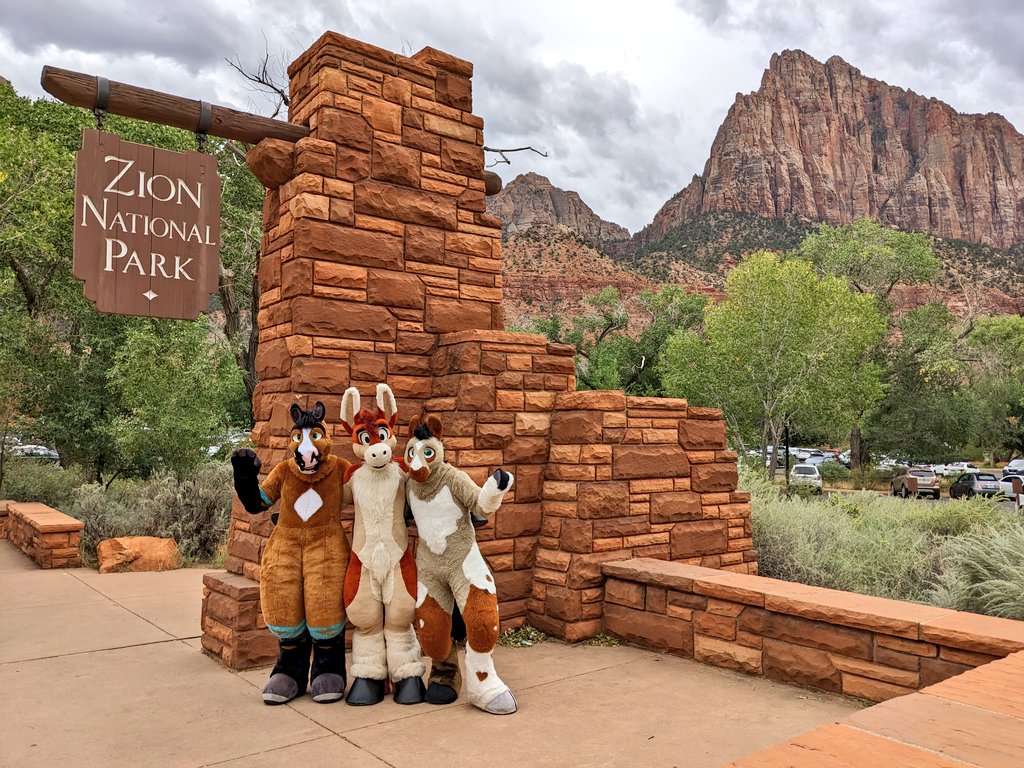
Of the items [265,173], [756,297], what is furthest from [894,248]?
[265,173]

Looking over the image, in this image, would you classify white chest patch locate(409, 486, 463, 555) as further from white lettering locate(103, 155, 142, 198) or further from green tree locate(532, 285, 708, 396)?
green tree locate(532, 285, 708, 396)

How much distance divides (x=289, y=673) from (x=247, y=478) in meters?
1.14

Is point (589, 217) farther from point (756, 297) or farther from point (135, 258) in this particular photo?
point (135, 258)

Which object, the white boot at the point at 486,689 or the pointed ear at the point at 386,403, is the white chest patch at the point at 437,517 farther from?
the white boot at the point at 486,689

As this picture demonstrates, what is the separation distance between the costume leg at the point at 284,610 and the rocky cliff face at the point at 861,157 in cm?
11157

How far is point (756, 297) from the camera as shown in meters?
25.3

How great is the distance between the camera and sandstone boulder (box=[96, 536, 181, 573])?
29.2 feet

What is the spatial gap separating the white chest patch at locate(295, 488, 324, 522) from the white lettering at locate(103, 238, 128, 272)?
1781 mm

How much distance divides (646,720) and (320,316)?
3.23 meters

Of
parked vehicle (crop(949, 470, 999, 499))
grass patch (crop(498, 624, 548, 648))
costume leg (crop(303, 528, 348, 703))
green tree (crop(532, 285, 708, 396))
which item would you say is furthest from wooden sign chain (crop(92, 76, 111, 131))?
green tree (crop(532, 285, 708, 396))

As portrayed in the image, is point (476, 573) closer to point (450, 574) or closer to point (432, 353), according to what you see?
point (450, 574)

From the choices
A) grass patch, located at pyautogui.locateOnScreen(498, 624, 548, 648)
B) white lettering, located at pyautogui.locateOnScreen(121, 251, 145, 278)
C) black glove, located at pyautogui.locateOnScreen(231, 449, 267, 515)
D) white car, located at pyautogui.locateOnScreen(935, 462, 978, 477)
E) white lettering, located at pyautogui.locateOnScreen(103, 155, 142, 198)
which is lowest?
white car, located at pyautogui.locateOnScreen(935, 462, 978, 477)

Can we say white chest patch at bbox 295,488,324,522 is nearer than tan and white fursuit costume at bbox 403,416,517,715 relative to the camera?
No

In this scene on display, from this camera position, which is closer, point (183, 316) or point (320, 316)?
point (183, 316)
